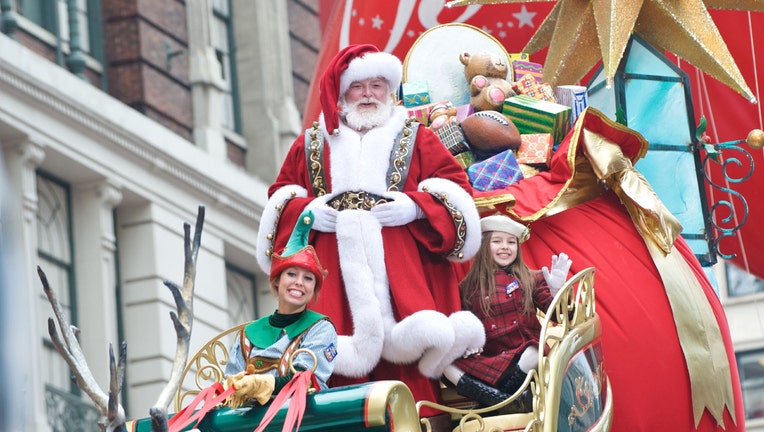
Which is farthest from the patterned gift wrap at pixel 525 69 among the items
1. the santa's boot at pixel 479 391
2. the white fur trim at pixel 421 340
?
the santa's boot at pixel 479 391

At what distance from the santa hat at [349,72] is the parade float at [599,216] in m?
0.75

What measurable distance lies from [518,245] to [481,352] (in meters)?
0.59

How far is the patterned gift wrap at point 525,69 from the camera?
7445 mm

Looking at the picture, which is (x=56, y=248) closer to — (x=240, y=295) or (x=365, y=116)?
(x=240, y=295)

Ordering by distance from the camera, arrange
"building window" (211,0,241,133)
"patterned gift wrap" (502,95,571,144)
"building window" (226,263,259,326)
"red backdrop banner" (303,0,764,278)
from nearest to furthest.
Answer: "patterned gift wrap" (502,95,571,144) < "red backdrop banner" (303,0,764,278) < "building window" (226,263,259,326) < "building window" (211,0,241,133)

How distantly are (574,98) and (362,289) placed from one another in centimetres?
222

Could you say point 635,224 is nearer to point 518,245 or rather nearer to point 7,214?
point 518,245

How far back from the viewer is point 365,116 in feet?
19.1

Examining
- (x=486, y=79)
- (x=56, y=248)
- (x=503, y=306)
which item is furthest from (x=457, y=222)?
(x=56, y=248)

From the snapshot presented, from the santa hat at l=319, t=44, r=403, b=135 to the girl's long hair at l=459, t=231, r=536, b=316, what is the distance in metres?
0.74

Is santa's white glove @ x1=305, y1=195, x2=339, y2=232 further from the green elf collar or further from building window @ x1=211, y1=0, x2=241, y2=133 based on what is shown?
building window @ x1=211, y1=0, x2=241, y2=133

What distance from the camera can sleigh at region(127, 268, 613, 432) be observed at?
4445 mm

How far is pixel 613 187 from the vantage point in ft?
22.0

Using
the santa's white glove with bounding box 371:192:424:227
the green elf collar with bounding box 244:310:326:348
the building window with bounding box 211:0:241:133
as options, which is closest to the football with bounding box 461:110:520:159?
the santa's white glove with bounding box 371:192:424:227
